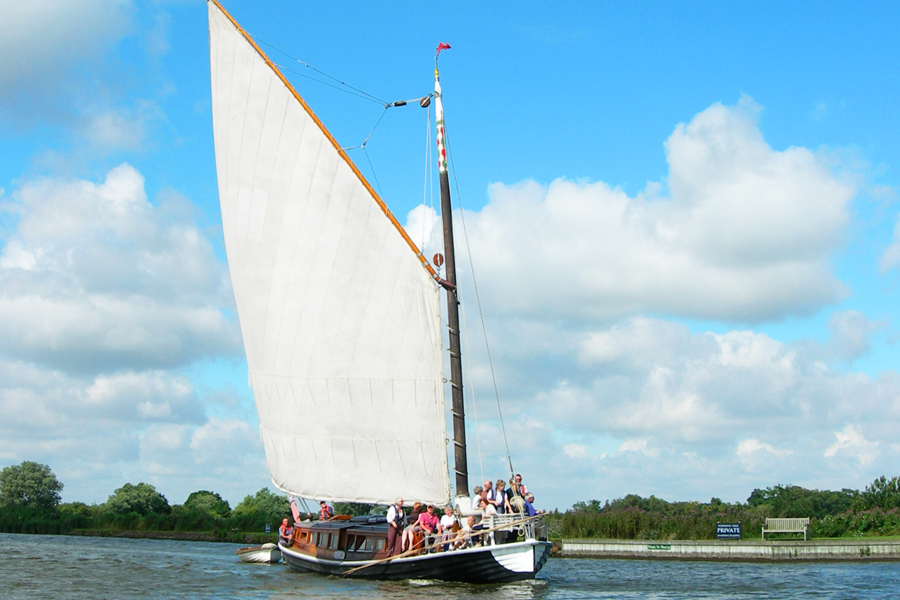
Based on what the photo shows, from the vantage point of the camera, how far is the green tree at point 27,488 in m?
77.5

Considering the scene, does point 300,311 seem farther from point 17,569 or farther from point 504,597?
point 17,569

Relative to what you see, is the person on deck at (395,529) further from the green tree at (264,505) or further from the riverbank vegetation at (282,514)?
the green tree at (264,505)

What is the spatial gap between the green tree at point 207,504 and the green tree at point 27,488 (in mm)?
13146

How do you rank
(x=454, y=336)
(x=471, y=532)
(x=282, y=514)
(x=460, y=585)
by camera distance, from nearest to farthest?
(x=471, y=532) < (x=460, y=585) < (x=454, y=336) < (x=282, y=514)

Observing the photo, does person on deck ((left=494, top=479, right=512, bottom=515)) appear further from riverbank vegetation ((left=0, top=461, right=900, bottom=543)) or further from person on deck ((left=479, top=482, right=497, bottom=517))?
riverbank vegetation ((left=0, top=461, right=900, bottom=543))

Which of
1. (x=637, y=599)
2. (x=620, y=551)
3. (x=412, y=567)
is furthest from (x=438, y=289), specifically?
(x=620, y=551)

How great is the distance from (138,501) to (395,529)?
57.8 metres

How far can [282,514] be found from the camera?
70.0 m

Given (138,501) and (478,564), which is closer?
(478,564)

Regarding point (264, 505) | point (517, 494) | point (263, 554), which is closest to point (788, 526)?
point (517, 494)

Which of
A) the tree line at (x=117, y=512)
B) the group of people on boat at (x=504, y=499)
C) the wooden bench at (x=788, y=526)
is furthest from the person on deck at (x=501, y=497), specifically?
the tree line at (x=117, y=512)

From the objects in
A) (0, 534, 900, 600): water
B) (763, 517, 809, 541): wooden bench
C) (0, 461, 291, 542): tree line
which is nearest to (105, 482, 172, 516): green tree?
(0, 461, 291, 542): tree line

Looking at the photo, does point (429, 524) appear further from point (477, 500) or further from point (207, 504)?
point (207, 504)

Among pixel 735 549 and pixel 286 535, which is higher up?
pixel 286 535
